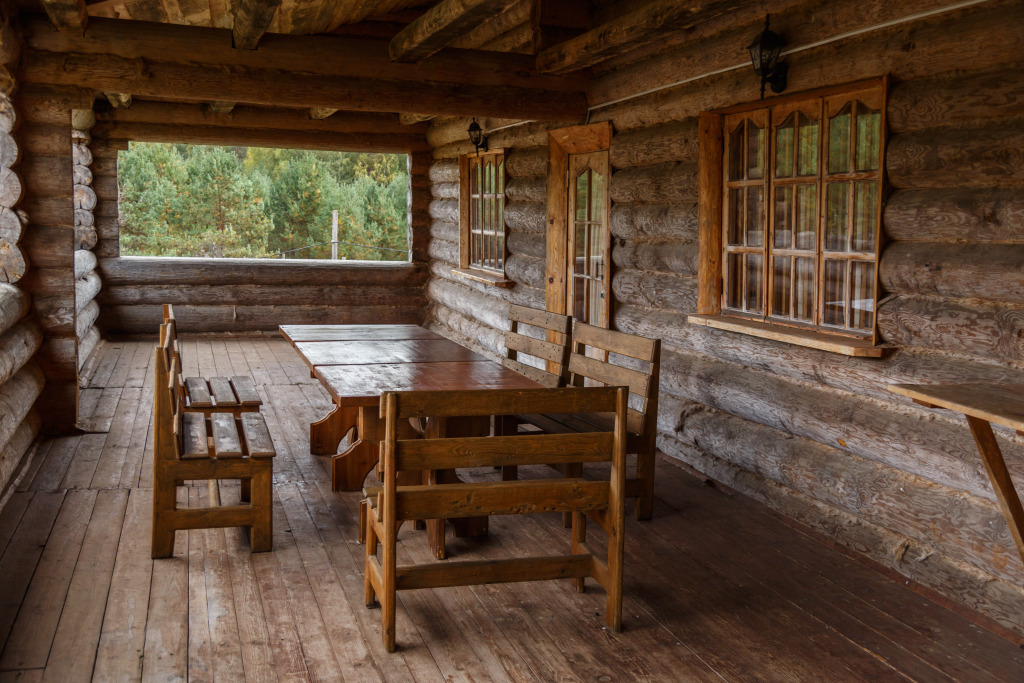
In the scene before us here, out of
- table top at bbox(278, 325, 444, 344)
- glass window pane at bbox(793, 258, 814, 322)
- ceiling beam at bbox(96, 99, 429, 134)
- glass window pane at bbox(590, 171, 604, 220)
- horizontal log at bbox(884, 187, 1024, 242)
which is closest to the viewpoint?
horizontal log at bbox(884, 187, 1024, 242)

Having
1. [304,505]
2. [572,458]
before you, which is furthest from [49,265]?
[572,458]

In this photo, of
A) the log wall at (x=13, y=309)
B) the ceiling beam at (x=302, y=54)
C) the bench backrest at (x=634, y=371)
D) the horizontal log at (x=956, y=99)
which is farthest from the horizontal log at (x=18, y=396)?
the horizontal log at (x=956, y=99)

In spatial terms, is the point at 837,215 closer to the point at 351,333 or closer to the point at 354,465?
the point at 354,465

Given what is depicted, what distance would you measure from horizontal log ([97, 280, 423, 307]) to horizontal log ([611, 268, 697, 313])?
5.63 metres

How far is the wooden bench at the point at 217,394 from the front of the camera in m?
4.83

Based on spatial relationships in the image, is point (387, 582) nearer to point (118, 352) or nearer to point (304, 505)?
point (304, 505)

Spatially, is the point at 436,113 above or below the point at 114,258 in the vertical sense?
above

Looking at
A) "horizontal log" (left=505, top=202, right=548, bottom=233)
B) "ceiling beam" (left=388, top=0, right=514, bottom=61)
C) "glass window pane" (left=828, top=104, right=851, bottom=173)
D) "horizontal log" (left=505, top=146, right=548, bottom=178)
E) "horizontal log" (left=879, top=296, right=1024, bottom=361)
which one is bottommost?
"horizontal log" (left=879, top=296, right=1024, bottom=361)

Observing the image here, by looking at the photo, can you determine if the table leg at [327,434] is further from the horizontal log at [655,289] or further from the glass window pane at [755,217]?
the glass window pane at [755,217]

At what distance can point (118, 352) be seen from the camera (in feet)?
32.2

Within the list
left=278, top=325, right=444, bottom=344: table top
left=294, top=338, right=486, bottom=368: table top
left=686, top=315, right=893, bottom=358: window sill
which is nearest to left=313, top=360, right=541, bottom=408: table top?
left=294, top=338, right=486, bottom=368: table top

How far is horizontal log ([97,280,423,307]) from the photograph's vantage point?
10805 millimetres

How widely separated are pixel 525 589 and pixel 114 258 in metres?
8.58

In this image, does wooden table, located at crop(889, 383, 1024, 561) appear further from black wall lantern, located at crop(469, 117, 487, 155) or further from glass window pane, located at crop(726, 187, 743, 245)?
black wall lantern, located at crop(469, 117, 487, 155)
